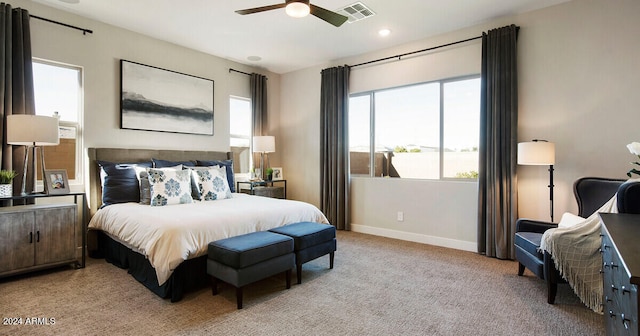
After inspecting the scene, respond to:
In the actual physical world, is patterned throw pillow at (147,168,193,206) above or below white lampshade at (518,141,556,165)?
below

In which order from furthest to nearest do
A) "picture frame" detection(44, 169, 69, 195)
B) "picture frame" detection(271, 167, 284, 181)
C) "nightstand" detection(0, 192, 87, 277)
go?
"picture frame" detection(271, 167, 284, 181), "picture frame" detection(44, 169, 69, 195), "nightstand" detection(0, 192, 87, 277)

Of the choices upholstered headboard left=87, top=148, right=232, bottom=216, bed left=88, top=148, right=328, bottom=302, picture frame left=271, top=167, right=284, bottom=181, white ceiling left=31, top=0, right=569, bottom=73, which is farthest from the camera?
picture frame left=271, top=167, right=284, bottom=181

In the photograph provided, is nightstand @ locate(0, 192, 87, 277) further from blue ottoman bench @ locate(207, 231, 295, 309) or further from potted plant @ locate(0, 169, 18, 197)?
blue ottoman bench @ locate(207, 231, 295, 309)

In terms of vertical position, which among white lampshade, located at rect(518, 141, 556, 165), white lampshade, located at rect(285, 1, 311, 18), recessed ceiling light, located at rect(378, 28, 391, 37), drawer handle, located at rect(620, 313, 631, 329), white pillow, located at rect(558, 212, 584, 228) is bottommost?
drawer handle, located at rect(620, 313, 631, 329)

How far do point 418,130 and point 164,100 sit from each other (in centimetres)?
373

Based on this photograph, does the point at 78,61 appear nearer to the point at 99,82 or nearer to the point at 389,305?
the point at 99,82

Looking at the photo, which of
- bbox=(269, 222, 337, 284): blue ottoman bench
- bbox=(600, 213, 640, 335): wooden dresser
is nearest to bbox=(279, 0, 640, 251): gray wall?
bbox=(269, 222, 337, 284): blue ottoman bench

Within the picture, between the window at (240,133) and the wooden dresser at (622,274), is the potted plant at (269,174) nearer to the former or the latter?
the window at (240,133)

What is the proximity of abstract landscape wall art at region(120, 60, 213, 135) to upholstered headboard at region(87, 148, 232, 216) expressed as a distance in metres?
0.34

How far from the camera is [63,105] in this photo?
3.77 m

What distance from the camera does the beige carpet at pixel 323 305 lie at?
219 centimetres

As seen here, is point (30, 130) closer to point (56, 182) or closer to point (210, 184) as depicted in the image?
point (56, 182)

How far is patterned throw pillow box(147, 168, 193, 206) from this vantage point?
352cm

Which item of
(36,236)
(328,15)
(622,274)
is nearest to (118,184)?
(36,236)
